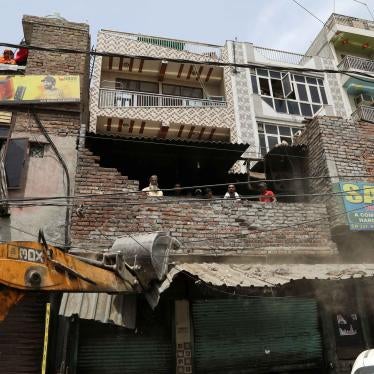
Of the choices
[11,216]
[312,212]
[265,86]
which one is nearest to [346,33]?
[265,86]

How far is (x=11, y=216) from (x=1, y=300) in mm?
4707

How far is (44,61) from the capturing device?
979 cm

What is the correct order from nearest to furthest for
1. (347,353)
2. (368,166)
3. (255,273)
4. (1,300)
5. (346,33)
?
(1,300) < (255,273) < (347,353) < (368,166) < (346,33)

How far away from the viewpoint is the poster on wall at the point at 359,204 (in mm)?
9072

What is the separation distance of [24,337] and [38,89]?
18.5ft

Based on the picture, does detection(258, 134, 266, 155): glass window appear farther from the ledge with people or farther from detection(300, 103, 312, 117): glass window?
the ledge with people

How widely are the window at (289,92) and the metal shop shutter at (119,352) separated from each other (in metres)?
17.3

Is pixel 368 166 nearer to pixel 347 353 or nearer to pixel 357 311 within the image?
pixel 357 311

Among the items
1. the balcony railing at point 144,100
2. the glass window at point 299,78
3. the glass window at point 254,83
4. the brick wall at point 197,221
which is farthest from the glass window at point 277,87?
the brick wall at point 197,221

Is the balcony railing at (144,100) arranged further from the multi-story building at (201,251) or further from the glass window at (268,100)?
the multi-story building at (201,251)

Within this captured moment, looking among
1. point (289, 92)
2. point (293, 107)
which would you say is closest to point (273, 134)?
point (293, 107)

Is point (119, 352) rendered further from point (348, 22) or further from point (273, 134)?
point (348, 22)

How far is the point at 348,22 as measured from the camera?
26406 millimetres

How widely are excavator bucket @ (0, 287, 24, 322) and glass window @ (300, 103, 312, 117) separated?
21213 millimetres
